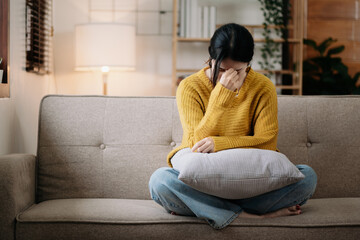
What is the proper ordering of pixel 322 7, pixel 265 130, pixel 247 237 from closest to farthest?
1. pixel 247 237
2. pixel 265 130
3. pixel 322 7

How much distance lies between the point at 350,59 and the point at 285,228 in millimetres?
2600

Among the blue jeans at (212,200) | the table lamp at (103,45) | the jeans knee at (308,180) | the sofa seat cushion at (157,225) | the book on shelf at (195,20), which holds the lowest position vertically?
the sofa seat cushion at (157,225)

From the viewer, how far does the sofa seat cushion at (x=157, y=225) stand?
1.54 m

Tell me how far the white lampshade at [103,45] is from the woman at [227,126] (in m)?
1.29

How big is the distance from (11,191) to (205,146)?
2.27ft

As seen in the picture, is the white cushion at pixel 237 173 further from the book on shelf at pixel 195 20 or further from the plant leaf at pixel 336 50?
the plant leaf at pixel 336 50

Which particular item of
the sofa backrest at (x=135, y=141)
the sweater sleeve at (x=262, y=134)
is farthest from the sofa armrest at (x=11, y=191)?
the sweater sleeve at (x=262, y=134)

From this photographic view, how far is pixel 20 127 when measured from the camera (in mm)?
2457

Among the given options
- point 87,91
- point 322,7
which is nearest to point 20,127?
point 87,91

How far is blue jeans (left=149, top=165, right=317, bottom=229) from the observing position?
1559mm

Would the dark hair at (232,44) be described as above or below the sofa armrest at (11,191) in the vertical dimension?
above

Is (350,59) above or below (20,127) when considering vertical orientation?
above

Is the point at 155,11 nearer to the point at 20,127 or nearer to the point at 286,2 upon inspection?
the point at 286,2

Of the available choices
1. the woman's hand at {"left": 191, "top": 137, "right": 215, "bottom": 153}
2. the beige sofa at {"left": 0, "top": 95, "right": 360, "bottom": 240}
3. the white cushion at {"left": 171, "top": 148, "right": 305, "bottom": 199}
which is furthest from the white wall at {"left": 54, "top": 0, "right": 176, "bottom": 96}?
the white cushion at {"left": 171, "top": 148, "right": 305, "bottom": 199}
